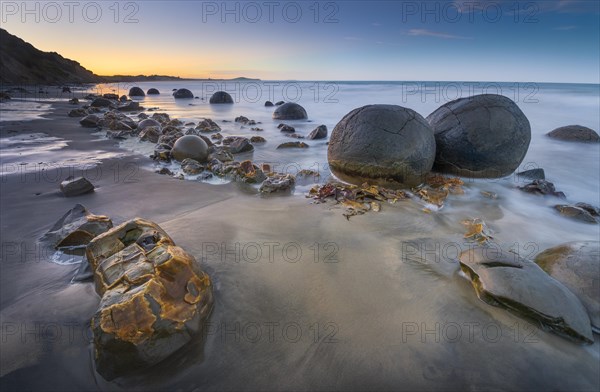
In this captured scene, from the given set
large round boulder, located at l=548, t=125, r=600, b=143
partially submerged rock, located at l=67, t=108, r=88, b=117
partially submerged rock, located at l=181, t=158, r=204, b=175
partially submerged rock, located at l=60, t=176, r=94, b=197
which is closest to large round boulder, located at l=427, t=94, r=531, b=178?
partially submerged rock, located at l=181, t=158, r=204, b=175

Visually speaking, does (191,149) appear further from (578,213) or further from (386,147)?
(578,213)

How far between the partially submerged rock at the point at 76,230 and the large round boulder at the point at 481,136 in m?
4.69

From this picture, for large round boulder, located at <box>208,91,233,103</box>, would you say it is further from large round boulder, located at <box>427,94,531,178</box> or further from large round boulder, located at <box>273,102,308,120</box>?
large round boulder, located at <box>427,94,531,178</box>

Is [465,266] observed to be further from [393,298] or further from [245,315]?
[245,315]

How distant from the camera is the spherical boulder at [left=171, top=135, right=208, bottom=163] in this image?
19.2 feet

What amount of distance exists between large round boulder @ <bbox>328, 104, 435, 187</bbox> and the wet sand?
0.96 metres

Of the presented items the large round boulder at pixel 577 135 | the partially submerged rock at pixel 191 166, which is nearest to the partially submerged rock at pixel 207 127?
the partially submerged rock at pixel 191 166

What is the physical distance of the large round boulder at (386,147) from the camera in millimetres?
4328

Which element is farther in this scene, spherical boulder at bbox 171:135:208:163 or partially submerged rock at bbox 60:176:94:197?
spherical boulder at bbox 171:135:208:163

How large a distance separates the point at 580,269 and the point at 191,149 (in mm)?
5545

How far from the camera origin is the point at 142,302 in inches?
67.4

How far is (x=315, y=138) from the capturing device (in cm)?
897

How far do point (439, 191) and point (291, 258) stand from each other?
2.63 meters

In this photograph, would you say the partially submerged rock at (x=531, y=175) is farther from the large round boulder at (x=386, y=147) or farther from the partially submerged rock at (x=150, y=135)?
the partially submerged rock at (x=150, y=135)
